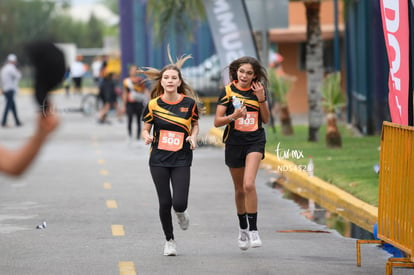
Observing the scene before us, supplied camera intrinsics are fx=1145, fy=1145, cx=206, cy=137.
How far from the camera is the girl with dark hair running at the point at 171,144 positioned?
10219mm

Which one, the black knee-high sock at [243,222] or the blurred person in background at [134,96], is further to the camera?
the blurred person in background at [134,96]

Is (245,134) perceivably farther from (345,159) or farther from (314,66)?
(314,66)

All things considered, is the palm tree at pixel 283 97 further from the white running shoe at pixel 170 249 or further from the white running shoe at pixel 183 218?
the white running shoe at pixel 170 249

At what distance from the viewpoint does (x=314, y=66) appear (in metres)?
23.2

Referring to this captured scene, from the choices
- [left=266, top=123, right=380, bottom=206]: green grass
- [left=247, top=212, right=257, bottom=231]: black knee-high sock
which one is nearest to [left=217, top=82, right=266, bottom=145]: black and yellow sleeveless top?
[left=247, top=212, right=257, bottom=231]: black knee-high sock

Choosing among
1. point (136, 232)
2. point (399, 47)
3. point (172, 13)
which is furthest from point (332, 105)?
point (399, 47)

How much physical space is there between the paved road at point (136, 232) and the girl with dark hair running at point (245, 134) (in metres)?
0.32

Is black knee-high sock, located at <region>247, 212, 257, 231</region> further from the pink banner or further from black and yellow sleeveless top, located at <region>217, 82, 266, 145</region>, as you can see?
the pink banner

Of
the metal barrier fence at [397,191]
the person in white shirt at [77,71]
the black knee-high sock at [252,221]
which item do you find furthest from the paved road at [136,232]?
the person in white shirt at [77,71]

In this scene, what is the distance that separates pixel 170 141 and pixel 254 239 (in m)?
1.18

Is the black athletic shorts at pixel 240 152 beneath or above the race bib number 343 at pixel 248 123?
beneath

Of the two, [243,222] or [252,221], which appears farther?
[243,222]

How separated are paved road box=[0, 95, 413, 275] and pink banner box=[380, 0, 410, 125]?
4.64 feet

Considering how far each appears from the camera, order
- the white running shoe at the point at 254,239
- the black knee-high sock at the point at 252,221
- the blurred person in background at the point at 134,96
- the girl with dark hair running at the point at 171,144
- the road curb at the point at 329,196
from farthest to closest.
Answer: the blurred person in background at the point at 134,96
the road curb at the point at 329,196
the black knee-high sock at the point at 252,221
the white running shoe at the point at 254,239
the girl with dark hair running at the point at 171,144
